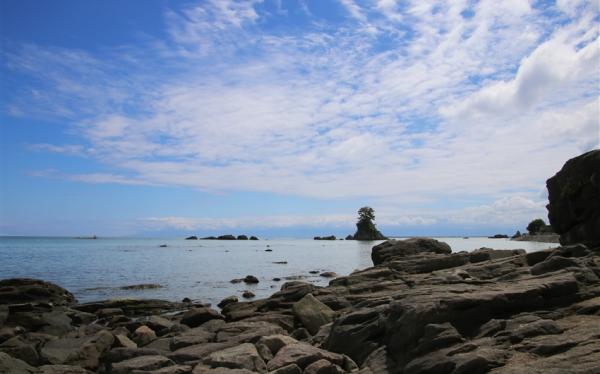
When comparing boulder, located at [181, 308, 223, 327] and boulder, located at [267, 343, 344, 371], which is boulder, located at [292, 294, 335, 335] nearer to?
boulder, located at [181, 308, 223, 327]

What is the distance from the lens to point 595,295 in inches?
492

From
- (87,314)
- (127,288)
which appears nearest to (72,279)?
(127,288)

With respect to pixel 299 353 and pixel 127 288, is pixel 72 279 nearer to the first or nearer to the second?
pixel 127 288

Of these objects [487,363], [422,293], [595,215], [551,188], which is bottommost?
[487,363]

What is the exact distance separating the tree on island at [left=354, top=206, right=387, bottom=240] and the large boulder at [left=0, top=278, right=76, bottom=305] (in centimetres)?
13910

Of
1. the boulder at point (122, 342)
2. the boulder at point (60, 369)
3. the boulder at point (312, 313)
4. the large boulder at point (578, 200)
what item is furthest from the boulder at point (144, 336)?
the large boulder at point (578, 200)

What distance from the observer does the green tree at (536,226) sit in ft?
501

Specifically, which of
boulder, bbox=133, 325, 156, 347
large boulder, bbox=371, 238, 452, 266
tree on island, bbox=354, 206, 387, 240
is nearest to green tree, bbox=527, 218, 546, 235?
tree on island, bbox=354, 206, 387, 240

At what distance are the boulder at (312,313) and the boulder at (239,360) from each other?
23.9 ft

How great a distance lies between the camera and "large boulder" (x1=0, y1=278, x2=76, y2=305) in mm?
35062

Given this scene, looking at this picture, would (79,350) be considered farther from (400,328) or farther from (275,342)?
(400,328)

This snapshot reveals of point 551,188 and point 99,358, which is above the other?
point 551,188

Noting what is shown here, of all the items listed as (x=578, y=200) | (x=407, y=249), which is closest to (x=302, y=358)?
(x=578, y=200)

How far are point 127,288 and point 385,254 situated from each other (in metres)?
24.9
